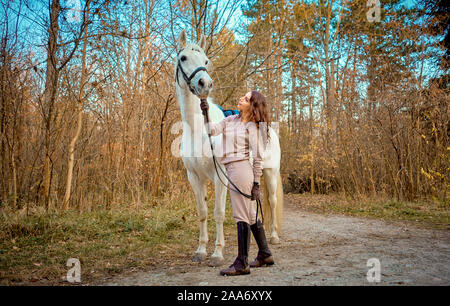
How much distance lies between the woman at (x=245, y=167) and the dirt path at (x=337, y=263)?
150mm

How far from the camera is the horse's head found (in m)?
2.95

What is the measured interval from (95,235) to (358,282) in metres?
3.59

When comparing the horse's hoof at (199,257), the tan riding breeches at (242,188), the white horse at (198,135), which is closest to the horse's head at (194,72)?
the white horse at (198,135)

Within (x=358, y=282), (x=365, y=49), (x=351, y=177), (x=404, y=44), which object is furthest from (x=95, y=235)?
(x=404, y=44)

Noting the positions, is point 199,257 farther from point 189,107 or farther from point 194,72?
point 194,72

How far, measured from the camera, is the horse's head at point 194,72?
2.95 m

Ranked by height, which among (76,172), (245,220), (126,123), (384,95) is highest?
(384,95)

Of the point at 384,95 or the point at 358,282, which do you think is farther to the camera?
the point at 384,95

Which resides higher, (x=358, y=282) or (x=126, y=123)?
(x=126, y=123)

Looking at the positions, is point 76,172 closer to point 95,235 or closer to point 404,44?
point 95,235

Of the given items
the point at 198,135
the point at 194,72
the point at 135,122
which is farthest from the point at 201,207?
the point at 135,122

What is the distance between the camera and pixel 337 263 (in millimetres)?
3059

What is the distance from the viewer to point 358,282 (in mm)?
2412

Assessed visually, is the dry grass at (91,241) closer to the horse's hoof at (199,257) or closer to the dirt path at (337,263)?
the horse's hoof at (199,257)
